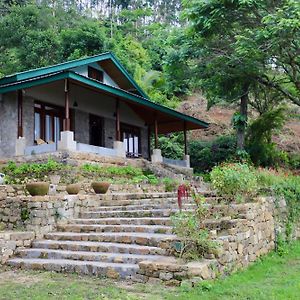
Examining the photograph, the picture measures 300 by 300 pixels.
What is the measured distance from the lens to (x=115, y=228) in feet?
29.9

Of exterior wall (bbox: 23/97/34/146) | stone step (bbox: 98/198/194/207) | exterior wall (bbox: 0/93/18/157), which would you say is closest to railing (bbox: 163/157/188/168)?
exterior wall (bbox: 23/97/34/146)

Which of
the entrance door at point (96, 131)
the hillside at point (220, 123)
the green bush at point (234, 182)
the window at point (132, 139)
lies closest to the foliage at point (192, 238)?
the green bush at point (234, 182)

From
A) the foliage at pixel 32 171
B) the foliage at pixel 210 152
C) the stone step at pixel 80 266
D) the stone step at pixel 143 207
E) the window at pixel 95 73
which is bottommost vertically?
the stone step at pixel 80 266

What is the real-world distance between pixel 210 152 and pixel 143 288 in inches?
794

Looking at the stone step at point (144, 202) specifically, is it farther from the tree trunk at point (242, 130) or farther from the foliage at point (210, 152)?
the foliage at point (210, 152)

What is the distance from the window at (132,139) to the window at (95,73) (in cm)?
325

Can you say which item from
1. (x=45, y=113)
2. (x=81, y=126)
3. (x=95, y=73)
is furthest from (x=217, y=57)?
(x=45, y=113)

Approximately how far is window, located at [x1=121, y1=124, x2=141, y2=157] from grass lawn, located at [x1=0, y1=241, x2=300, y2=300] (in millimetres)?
15627

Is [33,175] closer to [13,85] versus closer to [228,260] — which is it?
[13,85]

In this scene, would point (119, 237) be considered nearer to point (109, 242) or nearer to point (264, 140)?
point (109, 242)

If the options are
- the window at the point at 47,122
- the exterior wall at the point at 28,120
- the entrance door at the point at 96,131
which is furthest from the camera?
the entrance door at the point at 96,131

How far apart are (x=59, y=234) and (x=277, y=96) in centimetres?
2035

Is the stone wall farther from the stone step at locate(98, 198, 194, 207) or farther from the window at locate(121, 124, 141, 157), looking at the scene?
the window at locate(121, 124, 141, 157)

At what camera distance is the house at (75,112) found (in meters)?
16.5
